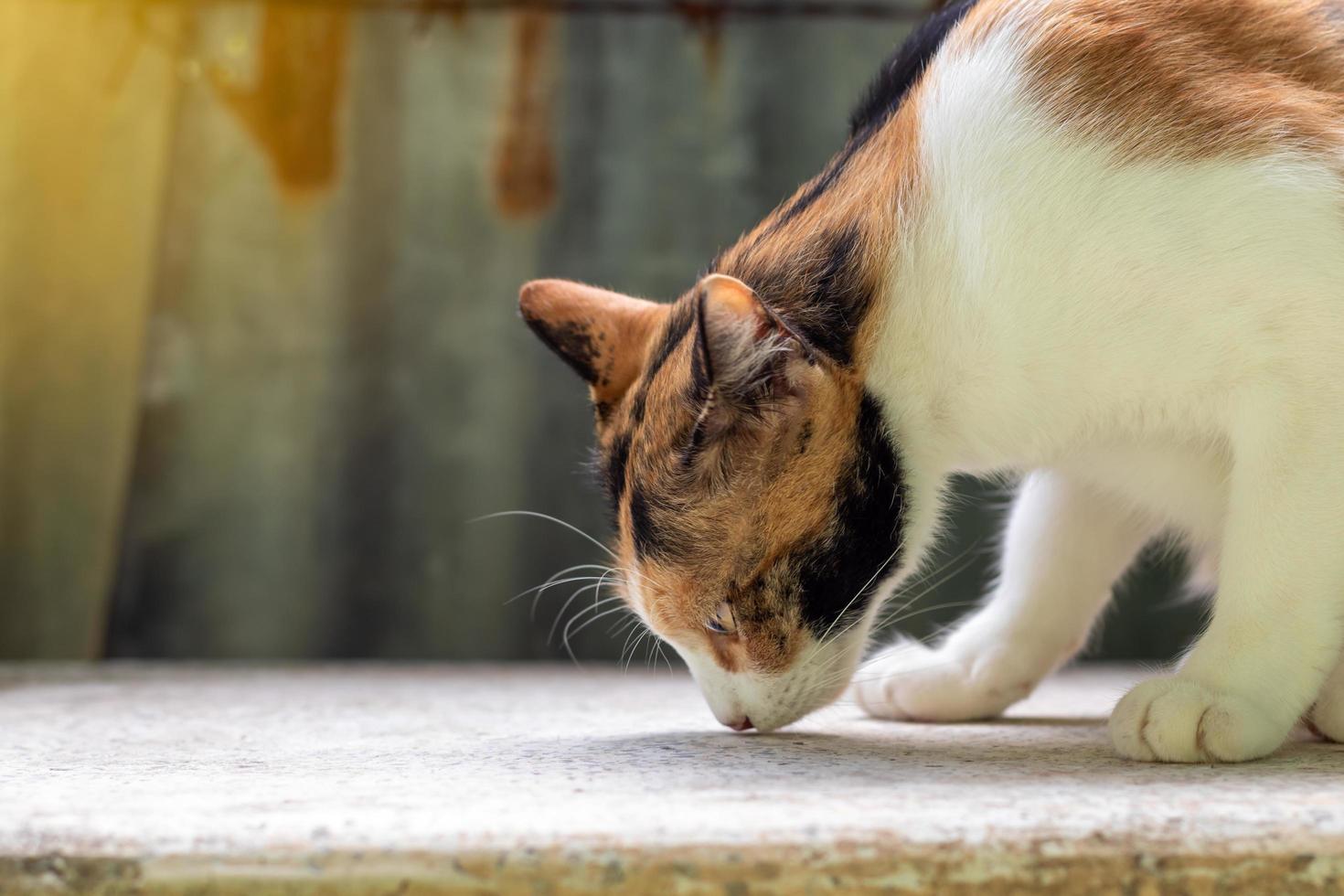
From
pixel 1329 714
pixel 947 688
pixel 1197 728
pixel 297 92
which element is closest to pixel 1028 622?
pixel 947 688

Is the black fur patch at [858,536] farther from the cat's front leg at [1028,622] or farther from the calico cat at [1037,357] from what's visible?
the cat's front leg at [1028,622]

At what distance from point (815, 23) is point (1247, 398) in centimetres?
223

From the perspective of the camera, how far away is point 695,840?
95cm

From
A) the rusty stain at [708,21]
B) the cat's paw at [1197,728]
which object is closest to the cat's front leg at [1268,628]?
the cat's paw at [1197,728]

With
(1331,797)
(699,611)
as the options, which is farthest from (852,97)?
(1331,797)

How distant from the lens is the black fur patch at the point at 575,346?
1689 millimetres

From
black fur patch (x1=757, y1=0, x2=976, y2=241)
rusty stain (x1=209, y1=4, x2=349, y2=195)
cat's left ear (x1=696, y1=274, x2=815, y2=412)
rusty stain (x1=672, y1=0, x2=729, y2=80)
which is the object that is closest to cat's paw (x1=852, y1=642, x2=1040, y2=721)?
cat's left ear (x1=696, y1=274, x2=815, y2=412)

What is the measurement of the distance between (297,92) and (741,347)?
2368 millimetres

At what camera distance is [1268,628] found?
1314 millimetres

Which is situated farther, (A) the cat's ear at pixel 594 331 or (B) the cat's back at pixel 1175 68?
(A) the cat's ear at pixel 594 331

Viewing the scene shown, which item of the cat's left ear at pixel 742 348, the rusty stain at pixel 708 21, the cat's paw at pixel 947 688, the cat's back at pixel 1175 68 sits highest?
the rusty stain at pixel 708 21

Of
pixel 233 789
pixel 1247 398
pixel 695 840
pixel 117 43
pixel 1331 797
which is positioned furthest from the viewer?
pixel 117 43

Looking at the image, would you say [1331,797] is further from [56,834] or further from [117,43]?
[117,43]

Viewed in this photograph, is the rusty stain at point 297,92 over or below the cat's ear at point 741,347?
over
